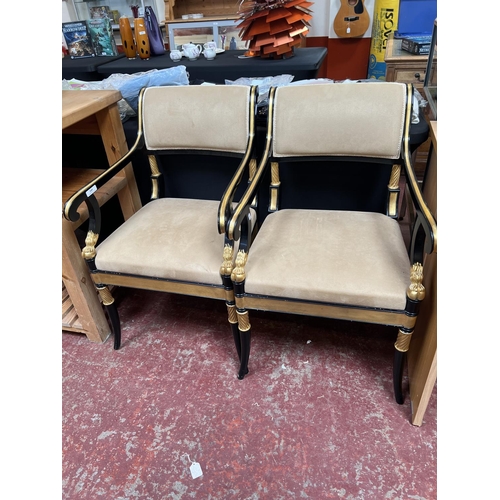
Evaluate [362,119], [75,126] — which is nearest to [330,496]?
[362,119]

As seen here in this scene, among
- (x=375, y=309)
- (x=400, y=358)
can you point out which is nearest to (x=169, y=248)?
(x=375, y=309)

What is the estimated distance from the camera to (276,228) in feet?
4.20

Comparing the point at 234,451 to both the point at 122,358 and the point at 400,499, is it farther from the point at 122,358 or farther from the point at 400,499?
the point at 122,358

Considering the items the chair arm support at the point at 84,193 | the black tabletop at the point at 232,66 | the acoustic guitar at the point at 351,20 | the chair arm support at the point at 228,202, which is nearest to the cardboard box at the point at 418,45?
the black tabletop at the point at 232,66

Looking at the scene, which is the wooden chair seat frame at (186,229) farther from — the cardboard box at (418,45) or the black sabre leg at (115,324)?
the cardboard box at (418,45)

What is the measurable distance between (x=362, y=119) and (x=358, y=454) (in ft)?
3.53

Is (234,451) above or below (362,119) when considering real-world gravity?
below

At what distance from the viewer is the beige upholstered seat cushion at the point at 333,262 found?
1.03 m

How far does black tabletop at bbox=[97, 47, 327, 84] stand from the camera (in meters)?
2.12

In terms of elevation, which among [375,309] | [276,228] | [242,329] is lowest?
[242,329]

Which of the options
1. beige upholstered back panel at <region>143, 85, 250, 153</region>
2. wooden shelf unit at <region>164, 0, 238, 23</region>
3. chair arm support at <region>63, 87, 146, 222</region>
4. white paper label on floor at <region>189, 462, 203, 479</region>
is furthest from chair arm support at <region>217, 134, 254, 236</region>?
wooden shelf unit at <region>164, 0, 238, 23</region>

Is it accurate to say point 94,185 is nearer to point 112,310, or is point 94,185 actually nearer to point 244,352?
point 112,310

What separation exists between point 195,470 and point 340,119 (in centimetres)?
123

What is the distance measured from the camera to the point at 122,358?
1.47m
